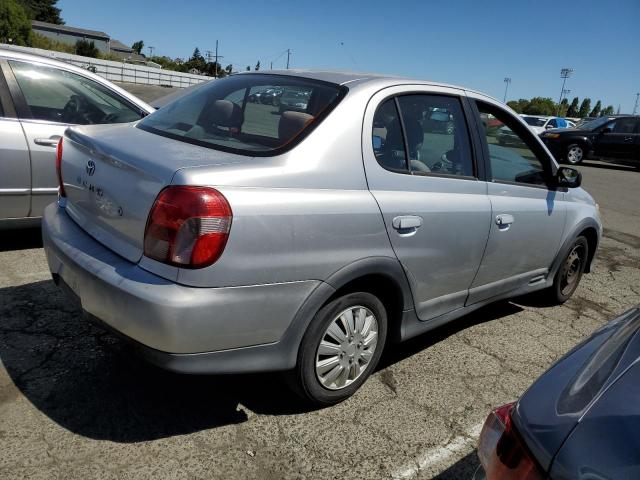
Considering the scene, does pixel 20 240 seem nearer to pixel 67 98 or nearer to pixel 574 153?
pixel 67 98

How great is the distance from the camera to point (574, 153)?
18562 millimetres

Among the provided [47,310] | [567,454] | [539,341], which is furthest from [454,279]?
[47,310]

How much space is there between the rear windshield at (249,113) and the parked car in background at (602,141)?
17291 millimetres

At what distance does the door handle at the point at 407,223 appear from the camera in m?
2.73

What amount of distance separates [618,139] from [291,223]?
62.0 feet

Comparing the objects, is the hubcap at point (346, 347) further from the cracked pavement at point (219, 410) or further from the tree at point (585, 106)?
the tree at point (585, 106)

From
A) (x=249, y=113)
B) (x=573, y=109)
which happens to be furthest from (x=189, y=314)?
(x=573, y=109)

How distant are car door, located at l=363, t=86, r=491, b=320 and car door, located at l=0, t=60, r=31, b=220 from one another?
115 inches

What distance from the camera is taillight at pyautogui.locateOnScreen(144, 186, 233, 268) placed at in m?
2.13

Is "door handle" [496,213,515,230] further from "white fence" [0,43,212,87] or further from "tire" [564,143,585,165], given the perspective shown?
"white fence" [0,43,212,87]

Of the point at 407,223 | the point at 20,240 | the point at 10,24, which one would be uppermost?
the point at 10,24

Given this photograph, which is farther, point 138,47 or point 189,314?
point 138,47

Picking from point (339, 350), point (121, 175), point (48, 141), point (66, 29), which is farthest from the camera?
point (66, 29)

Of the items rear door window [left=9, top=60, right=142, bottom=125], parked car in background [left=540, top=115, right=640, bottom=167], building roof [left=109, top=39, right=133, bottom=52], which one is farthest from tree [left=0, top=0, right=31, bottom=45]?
rear door window [left=9, top=60, right=142, bottom=125]
